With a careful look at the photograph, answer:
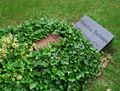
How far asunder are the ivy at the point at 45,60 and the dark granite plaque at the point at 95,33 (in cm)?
39

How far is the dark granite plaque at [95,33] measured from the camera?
7031mm

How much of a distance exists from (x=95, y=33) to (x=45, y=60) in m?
1.72

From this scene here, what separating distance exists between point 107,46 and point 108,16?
1.58 meters

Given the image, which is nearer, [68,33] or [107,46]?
[68,33]

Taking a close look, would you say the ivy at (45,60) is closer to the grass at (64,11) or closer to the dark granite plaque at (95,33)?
the dark granite plaque at (95,33)

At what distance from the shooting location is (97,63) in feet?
22.0

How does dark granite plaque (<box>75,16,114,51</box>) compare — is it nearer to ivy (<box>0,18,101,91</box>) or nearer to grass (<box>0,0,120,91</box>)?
ivy (<box>0,18,101,91</box>)

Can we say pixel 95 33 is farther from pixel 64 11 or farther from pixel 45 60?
pixel 64 11

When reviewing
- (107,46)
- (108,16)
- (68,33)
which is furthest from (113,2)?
(68,33)

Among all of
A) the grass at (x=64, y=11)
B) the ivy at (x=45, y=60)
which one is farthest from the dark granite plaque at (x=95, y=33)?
the grass at (x=64, y=11)

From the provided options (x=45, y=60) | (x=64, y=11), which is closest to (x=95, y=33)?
(x=45, y=60)

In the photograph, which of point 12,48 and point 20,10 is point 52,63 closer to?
point 12,48

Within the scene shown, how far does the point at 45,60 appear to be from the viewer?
600 centimetres

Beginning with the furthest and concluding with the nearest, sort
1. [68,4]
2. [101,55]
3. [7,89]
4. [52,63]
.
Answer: [68,4] < [101,55] < [52,63] < [7,89]
